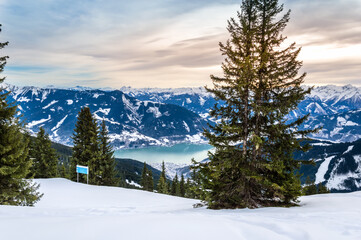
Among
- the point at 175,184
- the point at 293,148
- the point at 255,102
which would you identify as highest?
the point at 255,102

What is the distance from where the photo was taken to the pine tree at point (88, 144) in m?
27.3

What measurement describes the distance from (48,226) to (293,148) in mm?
10172

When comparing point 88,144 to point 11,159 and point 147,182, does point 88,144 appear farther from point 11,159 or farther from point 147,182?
point 147,182

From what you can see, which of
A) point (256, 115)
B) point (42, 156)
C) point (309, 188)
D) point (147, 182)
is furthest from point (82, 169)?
point (147, 182)

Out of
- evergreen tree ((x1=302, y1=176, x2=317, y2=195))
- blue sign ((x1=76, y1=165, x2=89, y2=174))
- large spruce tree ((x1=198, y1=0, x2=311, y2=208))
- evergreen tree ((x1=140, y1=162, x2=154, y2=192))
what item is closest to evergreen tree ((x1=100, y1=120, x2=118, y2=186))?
blue sign ((x1=76, y1=165, x2=89, y2=174))

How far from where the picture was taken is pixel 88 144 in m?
27.8

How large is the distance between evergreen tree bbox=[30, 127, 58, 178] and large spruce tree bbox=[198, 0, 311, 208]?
25929 millimetres

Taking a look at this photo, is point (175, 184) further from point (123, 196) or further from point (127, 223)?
point (127, 223)

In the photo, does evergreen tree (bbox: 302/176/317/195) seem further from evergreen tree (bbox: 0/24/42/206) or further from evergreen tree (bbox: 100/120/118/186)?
evergreen tree (bbox: 100/120/118/186)

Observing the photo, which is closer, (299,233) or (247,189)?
(299,233)

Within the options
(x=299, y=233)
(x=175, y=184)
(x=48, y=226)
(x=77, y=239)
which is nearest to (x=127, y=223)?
(x=77, y=239)

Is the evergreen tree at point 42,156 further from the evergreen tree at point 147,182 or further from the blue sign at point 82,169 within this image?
the evergreen tree at point 147,182

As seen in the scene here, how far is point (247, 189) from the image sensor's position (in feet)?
34.6

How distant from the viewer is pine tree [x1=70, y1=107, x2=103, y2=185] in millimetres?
27266
